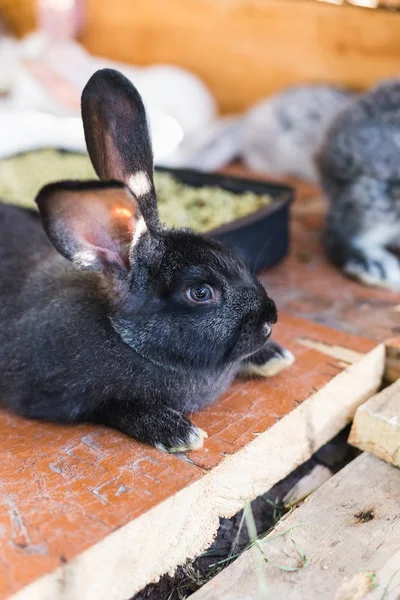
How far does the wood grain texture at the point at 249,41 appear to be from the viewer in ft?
8.20

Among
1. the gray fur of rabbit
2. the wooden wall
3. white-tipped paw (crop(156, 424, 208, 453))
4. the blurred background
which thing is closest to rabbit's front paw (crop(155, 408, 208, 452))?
white-tipped paw (crop(156, 424, 208, 453))

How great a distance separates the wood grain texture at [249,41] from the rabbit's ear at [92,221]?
171 cm

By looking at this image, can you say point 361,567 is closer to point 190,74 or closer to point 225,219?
point 225,219

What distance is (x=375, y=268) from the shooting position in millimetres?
1775

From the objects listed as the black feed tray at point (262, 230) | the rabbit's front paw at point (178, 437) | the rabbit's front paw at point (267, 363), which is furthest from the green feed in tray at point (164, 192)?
A: the rabbit's front paw at point (178, 437)

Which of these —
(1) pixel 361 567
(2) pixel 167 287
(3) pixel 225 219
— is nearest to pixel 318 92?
(3) pixel 225 219

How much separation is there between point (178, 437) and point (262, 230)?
0.77 metres

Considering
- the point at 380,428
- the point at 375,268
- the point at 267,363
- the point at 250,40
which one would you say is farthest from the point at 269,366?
the point at 250,40

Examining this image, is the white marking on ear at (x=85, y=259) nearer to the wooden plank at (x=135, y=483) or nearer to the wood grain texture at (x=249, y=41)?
the wooden plank at (x=135, y=483)

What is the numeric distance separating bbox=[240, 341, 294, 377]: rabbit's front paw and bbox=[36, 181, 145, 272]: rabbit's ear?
1.13 feet

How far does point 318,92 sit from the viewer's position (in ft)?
8.33

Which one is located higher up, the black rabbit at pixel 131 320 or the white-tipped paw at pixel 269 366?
the black rabbit at pixel 131 320

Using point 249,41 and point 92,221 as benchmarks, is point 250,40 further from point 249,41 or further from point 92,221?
point 92,221

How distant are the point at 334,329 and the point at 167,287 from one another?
0.57 metres
